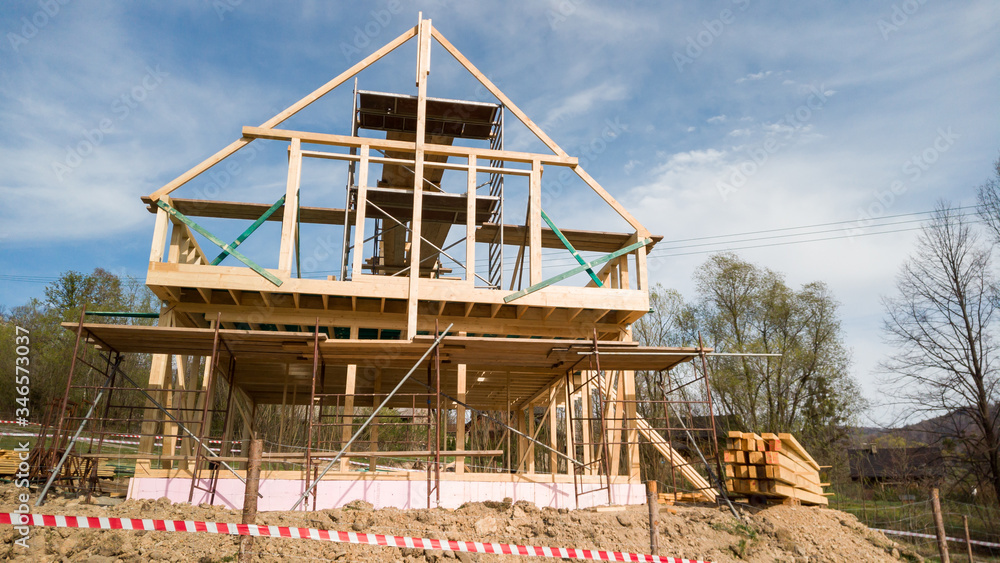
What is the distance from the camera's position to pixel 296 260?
52.5ft

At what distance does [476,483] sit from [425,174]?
853cm

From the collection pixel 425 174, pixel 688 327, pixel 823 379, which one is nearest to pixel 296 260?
pixel 425 174

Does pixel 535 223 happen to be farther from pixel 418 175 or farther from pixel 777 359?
pixel 777 359

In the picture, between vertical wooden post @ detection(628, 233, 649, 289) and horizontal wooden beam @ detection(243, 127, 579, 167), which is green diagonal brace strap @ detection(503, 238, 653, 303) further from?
horizontal wooden beam @ detection(243, 127, 579, 167)

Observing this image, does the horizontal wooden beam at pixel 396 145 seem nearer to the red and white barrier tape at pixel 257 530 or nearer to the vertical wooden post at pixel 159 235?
the vertical wooden post at pixel 159 235

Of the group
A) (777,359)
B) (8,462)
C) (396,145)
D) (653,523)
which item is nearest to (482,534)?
(653,523)

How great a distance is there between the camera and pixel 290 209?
44.8ft

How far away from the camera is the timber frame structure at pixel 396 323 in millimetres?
11289

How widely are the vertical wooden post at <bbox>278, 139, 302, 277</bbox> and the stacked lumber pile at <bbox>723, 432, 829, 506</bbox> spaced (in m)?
9.66

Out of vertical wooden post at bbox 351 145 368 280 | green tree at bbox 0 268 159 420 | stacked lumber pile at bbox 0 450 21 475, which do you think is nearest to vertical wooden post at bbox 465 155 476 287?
vertical wooden post at bbox 351 145 368 280

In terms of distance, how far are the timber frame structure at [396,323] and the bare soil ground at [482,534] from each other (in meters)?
1.01

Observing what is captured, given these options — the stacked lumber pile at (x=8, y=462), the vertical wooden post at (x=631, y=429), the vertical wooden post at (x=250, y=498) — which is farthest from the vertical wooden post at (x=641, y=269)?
the stacked lumber pile at (x=8, y=462)

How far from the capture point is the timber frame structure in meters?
11.3

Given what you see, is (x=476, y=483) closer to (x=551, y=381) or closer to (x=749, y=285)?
(x=551, y=381)
